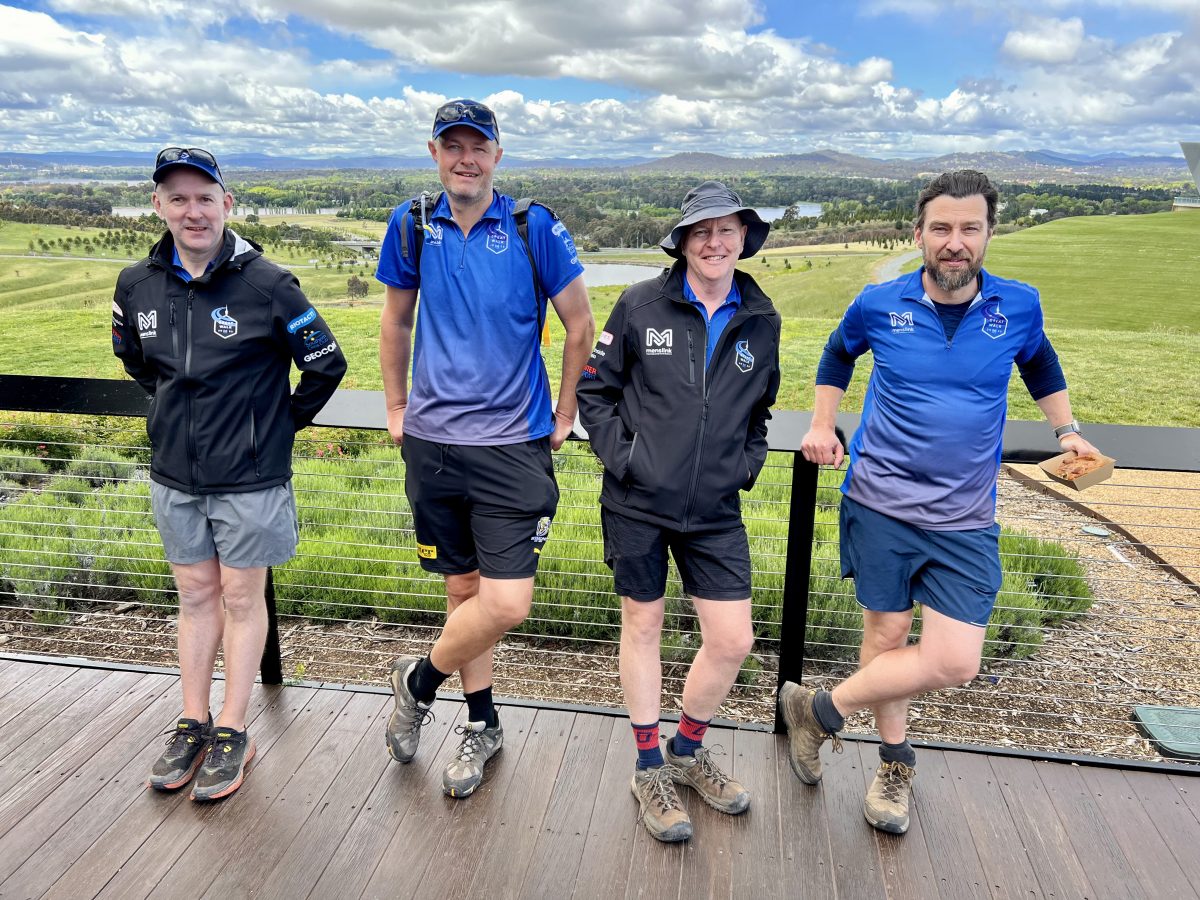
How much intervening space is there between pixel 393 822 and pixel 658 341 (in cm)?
151

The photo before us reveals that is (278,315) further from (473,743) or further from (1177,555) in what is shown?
(1177,555)

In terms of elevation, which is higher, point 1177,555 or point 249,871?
point 249,871

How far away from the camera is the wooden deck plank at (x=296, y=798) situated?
2.07 metres

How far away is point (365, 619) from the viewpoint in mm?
4371

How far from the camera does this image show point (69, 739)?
8.61 ft

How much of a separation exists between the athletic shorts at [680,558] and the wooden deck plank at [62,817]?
5.29ft

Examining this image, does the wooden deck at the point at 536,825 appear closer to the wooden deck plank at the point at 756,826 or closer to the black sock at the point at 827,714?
the wooden deck plank at the point at 756,826

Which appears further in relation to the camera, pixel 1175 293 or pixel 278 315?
pixel 1175 293

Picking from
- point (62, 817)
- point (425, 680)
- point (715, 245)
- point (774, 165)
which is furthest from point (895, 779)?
point (774, 165)

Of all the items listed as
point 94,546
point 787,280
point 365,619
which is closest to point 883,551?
point 365,619

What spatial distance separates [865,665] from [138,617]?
12.1 ft

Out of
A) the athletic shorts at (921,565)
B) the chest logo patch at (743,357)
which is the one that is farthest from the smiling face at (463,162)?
the athletic shorts at (921,565)

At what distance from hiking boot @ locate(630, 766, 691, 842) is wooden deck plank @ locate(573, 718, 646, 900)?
2.0 inches

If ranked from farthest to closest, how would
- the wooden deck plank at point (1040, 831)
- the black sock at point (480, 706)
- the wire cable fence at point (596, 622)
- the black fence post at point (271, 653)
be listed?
the wire cable fence at point (596, 622) → the black fence post at point (271, 653) → the black sock at point (480, 706) → the wooden deck plank at point (1040, 831)
